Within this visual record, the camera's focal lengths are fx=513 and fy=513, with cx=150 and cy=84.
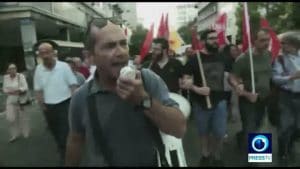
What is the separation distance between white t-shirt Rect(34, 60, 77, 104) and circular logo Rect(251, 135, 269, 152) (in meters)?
2.45

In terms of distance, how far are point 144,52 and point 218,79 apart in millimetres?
1153

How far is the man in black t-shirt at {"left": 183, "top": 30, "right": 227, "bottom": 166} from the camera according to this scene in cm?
568

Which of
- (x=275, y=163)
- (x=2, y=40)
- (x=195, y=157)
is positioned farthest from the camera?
(x=2, y=40)

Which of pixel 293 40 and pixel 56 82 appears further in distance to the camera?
pixel 56 82

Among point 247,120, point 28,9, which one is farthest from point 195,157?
point 28,9

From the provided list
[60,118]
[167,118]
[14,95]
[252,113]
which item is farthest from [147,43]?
[167,118]

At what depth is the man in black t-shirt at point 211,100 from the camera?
5.68 metres

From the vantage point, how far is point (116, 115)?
6.81 ft

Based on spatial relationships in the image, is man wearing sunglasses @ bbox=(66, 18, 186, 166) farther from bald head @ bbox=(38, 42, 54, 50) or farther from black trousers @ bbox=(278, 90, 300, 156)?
bald head @ bbox=(38, 42, 54, 50)

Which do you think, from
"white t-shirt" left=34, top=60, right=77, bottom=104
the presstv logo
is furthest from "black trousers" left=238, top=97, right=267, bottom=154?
"white t-shirt" left=34, top=60, right=77, bottom=104

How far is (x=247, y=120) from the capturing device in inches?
222

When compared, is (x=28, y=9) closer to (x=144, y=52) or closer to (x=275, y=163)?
(x=144, y=52)

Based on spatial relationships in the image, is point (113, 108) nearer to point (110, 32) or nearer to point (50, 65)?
point (110, 32)

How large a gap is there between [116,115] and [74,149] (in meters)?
0.35
